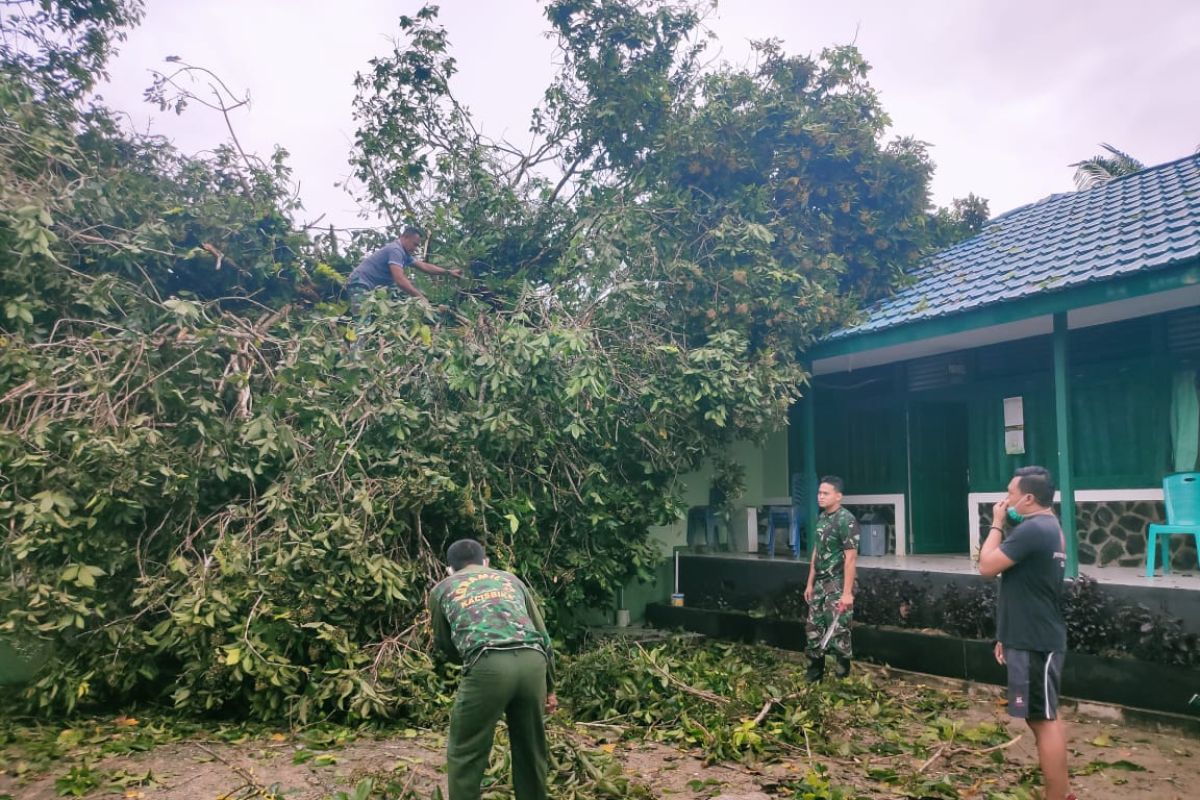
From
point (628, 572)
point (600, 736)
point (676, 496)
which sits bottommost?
point (600, 736)

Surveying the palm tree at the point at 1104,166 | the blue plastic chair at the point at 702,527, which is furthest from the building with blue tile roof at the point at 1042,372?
the palm tree at the point at 1104,166

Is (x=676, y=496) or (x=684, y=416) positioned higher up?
(x=684, y=416)

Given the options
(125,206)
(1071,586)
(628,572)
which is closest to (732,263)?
(628,572)

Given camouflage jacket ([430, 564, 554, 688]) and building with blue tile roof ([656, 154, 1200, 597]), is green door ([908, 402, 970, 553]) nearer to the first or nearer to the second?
building with blue tile roof ([656, 154, 1200, 597])

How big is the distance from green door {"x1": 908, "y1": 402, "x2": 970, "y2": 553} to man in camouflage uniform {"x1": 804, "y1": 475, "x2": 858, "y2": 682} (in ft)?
12.9

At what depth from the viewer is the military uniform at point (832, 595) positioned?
6824mm

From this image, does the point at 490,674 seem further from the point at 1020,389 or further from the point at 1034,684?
the point at 1020,389

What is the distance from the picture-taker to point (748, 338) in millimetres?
9305

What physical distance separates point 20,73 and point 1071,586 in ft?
33.4

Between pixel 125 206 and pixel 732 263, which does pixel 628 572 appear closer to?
pixel 732 263

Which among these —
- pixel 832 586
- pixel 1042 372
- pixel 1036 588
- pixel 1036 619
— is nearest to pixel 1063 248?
pixel 1042 372

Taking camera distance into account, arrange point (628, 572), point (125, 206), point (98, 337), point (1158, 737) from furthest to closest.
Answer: point (628, 572), point (125, 206), point (98, 337), point (1158, 737)

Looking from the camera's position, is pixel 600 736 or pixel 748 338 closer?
pixel 600 736

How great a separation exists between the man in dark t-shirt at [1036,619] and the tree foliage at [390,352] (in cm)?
340
